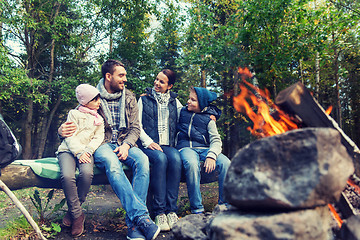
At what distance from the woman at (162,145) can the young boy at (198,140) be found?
151 millimetres

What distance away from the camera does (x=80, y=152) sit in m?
3.43

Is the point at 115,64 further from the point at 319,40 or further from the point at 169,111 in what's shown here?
the point at 319,40

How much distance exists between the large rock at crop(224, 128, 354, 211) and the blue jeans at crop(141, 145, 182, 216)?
197 cm

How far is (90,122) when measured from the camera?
12.1 feet

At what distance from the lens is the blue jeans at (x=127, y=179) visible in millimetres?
3143

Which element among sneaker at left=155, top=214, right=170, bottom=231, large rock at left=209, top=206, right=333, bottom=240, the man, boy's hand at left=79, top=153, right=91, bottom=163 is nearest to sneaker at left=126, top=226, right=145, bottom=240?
the man

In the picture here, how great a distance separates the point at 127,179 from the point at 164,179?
57 cm

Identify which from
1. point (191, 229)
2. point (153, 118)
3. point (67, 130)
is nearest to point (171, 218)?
point (191, 229)

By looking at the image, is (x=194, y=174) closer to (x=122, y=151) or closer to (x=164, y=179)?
(x=164, y=179)

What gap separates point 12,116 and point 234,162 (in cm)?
1501

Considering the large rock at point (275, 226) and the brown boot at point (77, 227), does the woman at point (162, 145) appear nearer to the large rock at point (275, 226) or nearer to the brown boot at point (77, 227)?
the brown boot at point (77, 227)

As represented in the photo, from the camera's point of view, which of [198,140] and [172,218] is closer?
[172,218]

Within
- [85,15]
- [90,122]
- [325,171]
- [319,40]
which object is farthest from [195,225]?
[85,15]

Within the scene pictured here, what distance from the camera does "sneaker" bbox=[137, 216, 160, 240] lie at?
2977mm
